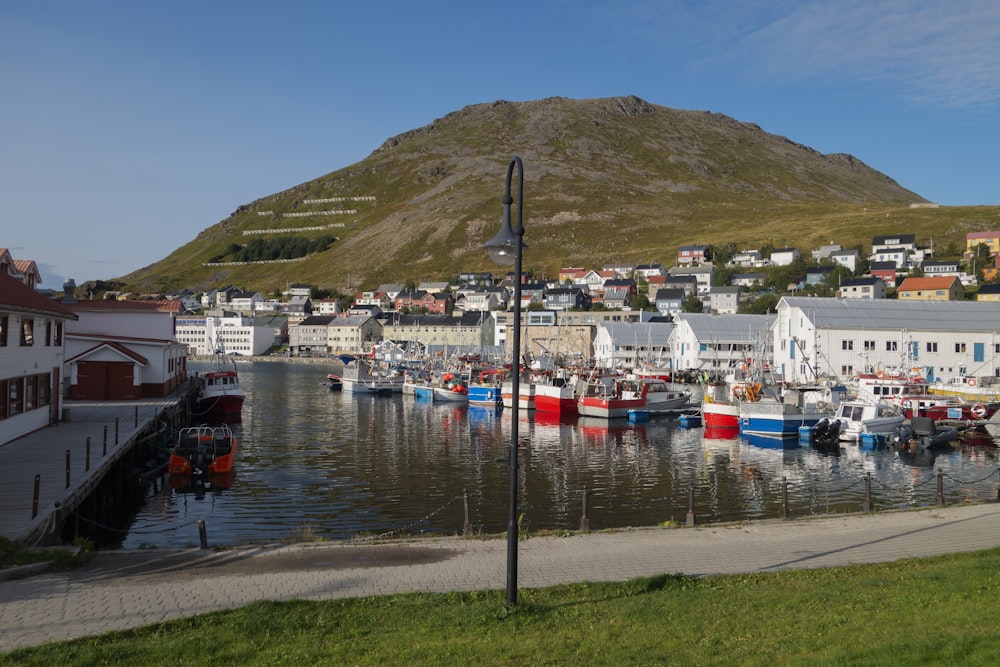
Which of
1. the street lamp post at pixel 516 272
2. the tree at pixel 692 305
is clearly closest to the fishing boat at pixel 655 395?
the street lamp post at pixel 516 272

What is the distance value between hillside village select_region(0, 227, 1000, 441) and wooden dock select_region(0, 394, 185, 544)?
1.82m

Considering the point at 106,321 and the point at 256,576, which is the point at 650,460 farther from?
the point at 106,321

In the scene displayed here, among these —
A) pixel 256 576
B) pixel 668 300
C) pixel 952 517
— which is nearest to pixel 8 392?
pixel 256 576

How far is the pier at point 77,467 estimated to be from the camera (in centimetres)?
1819

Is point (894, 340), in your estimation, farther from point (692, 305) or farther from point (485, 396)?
point (692, 305)

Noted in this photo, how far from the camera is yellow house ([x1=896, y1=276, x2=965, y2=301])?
420 feet

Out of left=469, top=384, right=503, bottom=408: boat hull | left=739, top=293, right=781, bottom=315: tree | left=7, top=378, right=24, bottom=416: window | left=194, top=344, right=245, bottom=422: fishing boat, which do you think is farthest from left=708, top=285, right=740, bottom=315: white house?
left=7, top=378, right=24, bottom=416: window

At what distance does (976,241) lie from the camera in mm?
163625

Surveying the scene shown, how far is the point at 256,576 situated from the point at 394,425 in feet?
147

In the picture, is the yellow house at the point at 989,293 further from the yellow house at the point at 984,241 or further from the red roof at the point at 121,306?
the red roof at the point at 121,306

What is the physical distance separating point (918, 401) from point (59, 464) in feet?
175

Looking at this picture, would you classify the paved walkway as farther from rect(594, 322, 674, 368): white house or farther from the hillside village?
rect(594, 322, 674, 368): white house

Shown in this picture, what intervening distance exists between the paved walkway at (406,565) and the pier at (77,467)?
12.9 ft

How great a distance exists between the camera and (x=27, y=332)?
32156 mm
